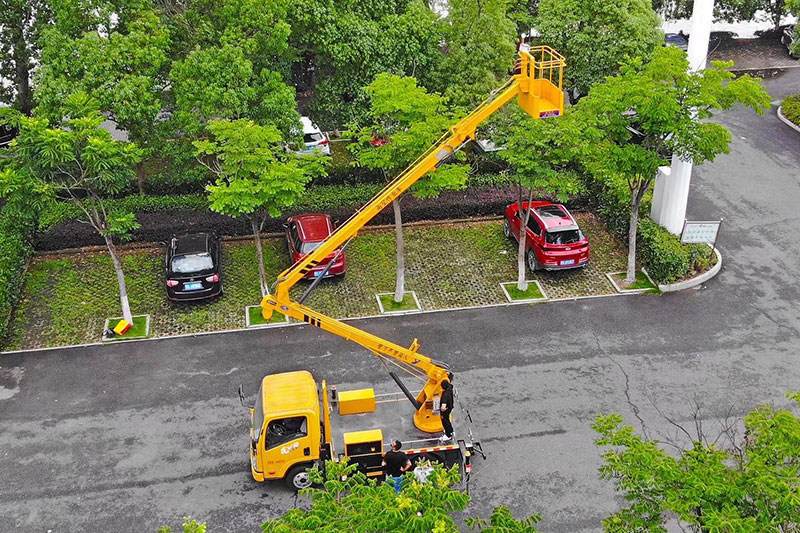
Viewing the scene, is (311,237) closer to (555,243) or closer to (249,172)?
(249,172)

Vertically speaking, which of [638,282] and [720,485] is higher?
[720,485]

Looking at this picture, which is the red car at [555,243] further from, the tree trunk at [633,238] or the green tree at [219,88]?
the green tree at [219,88]

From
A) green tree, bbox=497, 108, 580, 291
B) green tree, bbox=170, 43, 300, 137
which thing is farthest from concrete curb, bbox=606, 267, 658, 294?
green tree, bbox=170, 43, 300, 137

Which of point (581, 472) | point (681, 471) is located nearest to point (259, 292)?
point (581, 472)

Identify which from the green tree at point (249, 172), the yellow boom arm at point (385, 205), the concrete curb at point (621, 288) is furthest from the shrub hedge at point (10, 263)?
the concrete curb at point (621, 288)

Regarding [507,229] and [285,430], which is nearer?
[285,430]

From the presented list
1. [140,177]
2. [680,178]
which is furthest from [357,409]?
[140,177]
